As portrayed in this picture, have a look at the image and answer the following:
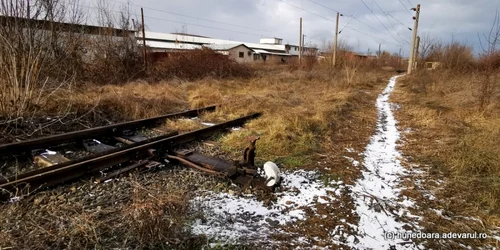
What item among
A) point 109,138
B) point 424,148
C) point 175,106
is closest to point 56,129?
point 109,138

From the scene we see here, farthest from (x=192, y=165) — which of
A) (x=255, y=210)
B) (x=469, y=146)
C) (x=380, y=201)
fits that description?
(x=469, y=146)

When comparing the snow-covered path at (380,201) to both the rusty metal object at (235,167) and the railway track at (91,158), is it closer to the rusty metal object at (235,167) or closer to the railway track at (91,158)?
the rusty metal object at (235,167)

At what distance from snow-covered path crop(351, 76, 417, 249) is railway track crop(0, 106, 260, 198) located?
299 cm

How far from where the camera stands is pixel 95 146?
4938 mm

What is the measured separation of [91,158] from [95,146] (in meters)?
1.11

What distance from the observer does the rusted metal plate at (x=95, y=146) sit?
187 inches

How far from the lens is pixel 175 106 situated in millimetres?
9422

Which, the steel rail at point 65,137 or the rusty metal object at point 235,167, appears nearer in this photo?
the rusty metal object at point 235,167

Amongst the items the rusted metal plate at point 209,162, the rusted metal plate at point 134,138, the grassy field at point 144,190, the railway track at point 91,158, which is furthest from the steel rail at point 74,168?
the rusted metal plate at point 134,138

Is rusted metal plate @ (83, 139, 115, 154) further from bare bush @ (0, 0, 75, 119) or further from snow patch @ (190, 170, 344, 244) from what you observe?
snow patch @ (190, 170, 344, 244)

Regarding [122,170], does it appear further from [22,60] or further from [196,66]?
[196,66]

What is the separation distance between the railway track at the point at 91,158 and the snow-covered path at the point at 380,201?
2.99 metres

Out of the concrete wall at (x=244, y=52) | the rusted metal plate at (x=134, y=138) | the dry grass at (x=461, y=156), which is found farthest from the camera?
the concrete wall at (x=244, y=52)

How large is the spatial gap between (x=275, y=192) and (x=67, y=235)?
7.29 ft
